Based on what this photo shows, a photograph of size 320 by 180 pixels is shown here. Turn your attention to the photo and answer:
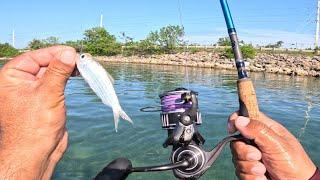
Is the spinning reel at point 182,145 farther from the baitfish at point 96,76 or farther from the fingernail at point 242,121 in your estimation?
the baitfish at point 96,76

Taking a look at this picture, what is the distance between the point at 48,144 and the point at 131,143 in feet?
23.6

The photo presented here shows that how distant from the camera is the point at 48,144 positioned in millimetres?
2213

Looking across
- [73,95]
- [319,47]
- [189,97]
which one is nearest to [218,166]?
[189,97]

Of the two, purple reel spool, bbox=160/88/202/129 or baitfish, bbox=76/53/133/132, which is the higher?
baitfish, bbox=76/53/133/132

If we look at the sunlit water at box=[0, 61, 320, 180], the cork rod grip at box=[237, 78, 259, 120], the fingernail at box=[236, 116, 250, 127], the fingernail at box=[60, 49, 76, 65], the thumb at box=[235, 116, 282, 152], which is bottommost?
the sunlit water at box=[0, 61, 320, 180]

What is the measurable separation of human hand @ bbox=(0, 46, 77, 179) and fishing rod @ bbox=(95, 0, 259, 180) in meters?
0.76

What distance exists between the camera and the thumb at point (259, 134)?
2.70 meters

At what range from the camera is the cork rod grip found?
307 centimetres

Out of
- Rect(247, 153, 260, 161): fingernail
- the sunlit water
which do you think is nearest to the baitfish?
Rect(247, 153, 260, 161): fingernail

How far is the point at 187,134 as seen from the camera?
3150mm

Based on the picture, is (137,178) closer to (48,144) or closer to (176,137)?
(176,137)

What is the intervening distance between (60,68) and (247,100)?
4.98 feet

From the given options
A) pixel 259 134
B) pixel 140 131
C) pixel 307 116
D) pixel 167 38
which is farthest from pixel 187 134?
pixel 167 38

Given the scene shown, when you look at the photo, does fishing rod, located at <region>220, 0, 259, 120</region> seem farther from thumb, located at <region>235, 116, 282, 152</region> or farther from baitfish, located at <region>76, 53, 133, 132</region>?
baitfish, located at <region>76, 53, 133, 132</region>
